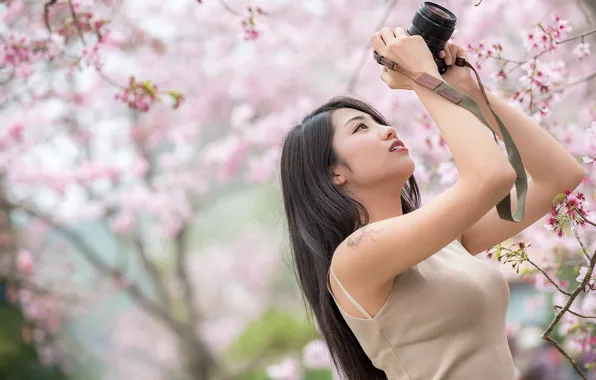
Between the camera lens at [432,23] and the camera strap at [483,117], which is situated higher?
the camera lens at [432,23]

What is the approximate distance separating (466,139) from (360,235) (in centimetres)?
28

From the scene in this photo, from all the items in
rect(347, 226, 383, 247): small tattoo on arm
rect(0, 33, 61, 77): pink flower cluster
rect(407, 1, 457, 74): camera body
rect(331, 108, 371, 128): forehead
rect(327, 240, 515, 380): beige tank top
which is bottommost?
rect(327, 240, 515, 380): beige tank top

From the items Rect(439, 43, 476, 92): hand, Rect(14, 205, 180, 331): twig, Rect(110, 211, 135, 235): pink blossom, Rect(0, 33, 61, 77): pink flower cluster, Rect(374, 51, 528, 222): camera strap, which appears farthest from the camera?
Rect(110, 211, 135, 235): pink blossom

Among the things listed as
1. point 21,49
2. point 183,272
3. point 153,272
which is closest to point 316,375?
point 183,272

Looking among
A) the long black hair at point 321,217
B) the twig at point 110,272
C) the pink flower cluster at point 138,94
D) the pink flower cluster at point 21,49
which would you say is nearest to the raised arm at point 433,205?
the long black hair at point 321,217

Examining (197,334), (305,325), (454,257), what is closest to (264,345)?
(305,325)

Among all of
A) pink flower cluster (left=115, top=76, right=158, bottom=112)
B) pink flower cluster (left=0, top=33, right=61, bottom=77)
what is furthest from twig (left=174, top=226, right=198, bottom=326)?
pink flower cluster (left=115, top=76, right=158, bottom=112)

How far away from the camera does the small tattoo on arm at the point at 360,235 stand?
4.83 feet

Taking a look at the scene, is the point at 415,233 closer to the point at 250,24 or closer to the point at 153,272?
the point at 250,24

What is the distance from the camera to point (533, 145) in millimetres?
1674

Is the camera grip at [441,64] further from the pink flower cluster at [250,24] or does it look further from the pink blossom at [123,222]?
the pink blossom at [123,222]

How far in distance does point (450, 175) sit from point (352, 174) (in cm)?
116

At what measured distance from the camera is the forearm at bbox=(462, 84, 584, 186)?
167 centimetres

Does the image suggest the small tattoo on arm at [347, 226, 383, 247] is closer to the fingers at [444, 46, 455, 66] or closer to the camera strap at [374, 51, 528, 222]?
the camera strap at [374, 51, 528, 222]
